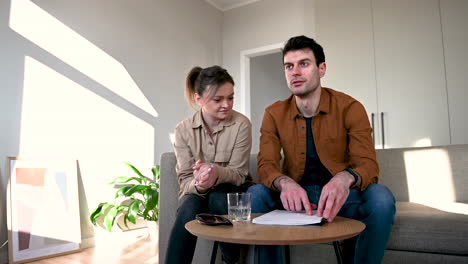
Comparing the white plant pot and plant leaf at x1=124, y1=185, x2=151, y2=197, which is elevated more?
plant leaf at x1=124, y1=185, x2=151, y2=197

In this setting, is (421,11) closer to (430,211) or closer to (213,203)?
(430,211)

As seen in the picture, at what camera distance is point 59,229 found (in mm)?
2559

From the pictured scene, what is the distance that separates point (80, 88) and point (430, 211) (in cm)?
254

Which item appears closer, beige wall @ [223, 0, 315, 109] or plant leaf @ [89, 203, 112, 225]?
plant leaf @ [89, 203, 112, 225]

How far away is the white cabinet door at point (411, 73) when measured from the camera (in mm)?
2980

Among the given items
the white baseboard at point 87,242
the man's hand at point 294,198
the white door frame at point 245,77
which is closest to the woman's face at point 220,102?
the man's hand at point 294,198

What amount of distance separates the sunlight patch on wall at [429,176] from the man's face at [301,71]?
2.70 feet

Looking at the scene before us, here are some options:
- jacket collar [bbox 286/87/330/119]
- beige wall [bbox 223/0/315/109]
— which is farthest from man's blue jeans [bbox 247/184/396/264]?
beige wall [bbox 223/0/315/109]

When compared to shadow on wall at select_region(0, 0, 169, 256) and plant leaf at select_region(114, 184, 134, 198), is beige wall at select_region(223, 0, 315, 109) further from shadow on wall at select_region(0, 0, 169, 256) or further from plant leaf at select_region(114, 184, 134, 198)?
plant leaf at select_region(114, 184, 134, 198)

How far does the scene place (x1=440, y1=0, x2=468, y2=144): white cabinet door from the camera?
288 centimetres

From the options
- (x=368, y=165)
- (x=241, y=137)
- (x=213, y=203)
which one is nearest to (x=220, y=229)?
(x=213, y=203)

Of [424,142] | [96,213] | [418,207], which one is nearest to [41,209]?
[96,213]

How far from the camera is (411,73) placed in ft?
10.2

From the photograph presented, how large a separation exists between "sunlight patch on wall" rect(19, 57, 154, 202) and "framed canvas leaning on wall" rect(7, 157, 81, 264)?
0.40 feet
